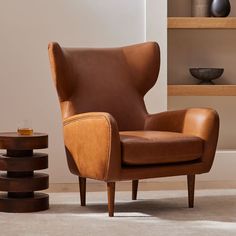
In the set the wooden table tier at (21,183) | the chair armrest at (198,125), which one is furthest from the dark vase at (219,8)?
the wooden table tier at (21,183)

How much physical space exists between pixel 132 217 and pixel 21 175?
27.2 inches

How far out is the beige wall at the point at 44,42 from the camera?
4973 millimetres

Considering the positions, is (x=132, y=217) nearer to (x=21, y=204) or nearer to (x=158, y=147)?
(x=158, y=147)

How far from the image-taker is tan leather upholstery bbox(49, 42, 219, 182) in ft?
A: 11.6

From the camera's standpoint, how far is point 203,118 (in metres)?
3.84

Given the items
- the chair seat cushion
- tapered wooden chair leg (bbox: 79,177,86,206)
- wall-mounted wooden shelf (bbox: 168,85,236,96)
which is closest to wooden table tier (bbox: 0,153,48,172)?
tapered wooden chair leg (bbox: 79,177,86,206)

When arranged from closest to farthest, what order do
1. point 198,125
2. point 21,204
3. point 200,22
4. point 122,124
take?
point 21,204 → point 198,125 → point 122,124 → point 200,22

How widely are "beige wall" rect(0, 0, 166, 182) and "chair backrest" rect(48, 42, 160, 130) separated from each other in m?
0.74

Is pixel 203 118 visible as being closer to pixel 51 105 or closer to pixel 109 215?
pixel 109 215

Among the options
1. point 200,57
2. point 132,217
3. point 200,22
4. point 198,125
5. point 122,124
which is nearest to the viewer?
point 132,217

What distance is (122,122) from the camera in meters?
4.18

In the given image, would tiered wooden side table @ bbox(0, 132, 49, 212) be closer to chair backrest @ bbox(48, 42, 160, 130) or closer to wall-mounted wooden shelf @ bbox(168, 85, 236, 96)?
chair backrest @ bbox(48, 42, 160, 130)

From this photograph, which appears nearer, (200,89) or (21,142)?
(21,142)

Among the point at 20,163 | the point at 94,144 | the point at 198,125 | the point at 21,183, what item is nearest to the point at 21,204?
the point at 21,183
